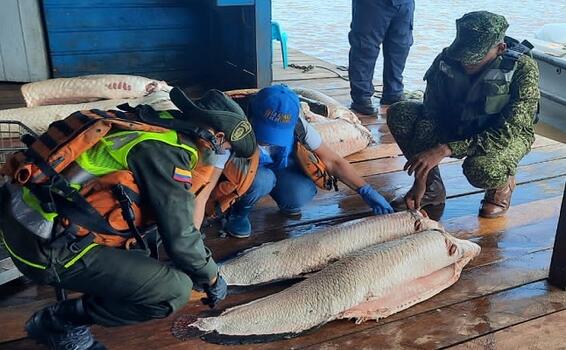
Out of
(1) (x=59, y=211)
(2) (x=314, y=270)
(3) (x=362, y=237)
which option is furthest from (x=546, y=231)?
(1) (x=59, y=211)

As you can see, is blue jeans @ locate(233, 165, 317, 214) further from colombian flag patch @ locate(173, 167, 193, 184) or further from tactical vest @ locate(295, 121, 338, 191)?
colombian flag patch @ locate(173, 167, 193, 184)

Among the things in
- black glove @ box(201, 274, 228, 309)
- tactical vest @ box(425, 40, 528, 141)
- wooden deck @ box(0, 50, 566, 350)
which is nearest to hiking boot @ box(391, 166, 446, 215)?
wooden deck @ box(0, 50, 566, 350)

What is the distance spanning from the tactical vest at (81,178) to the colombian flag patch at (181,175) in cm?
7

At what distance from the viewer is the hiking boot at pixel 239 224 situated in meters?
2.86

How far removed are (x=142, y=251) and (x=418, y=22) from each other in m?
12.5

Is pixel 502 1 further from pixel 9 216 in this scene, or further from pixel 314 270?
pixel 9 216

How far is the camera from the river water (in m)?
9.66

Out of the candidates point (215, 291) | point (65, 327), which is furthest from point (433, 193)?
point (65, 327)

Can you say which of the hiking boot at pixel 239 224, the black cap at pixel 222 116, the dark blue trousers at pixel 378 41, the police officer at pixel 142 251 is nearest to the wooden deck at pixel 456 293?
the hiking boot at pixel 239 224

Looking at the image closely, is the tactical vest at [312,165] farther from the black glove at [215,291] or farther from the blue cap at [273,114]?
the black glove at [215,291]

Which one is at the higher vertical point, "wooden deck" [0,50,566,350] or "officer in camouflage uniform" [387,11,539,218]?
"officer in camouflage uniform" [387,11,539,218]

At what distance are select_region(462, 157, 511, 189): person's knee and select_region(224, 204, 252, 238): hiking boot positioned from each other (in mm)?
1128

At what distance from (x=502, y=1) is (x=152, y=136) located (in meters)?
16.5

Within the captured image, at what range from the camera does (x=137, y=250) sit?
1.79 metres
